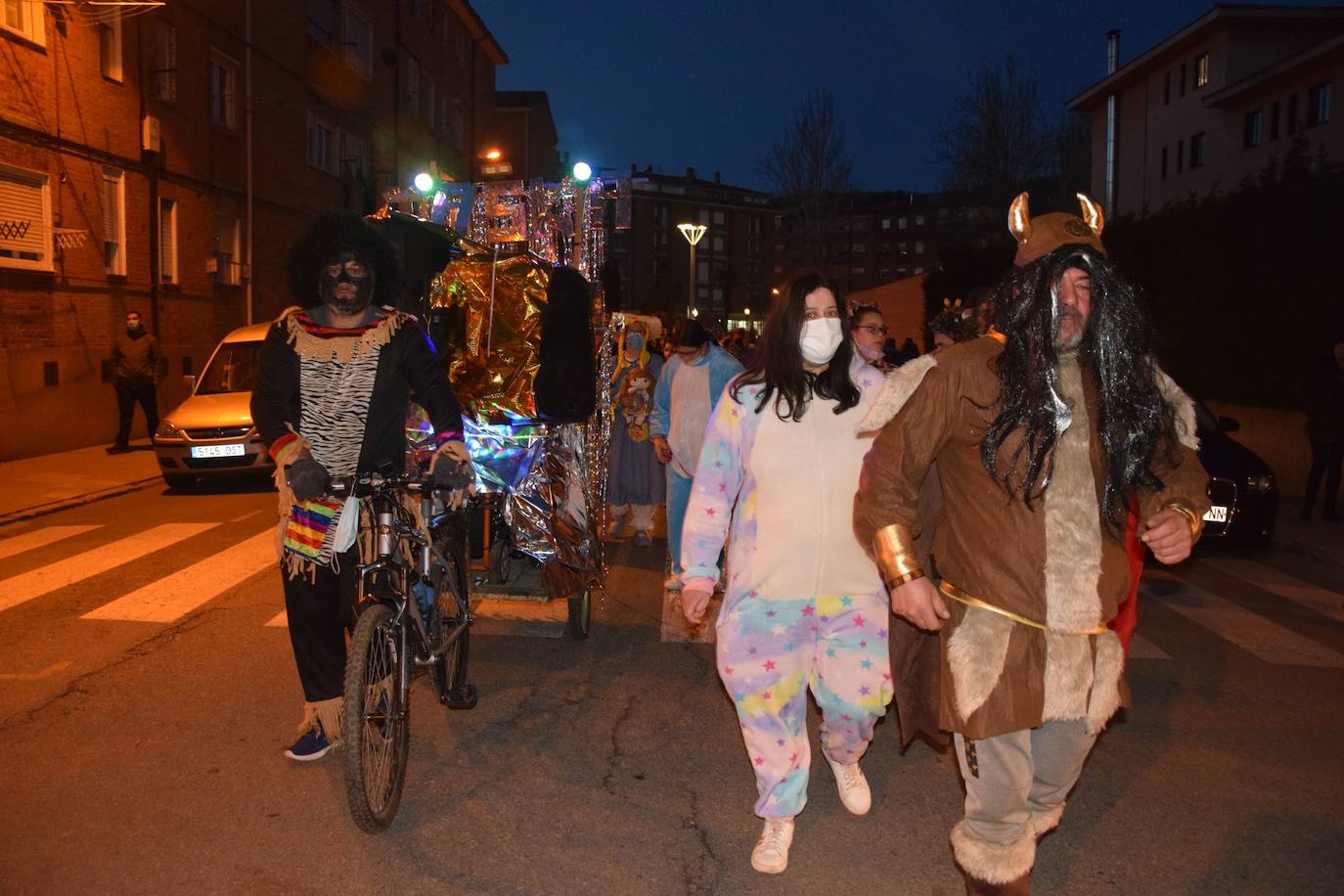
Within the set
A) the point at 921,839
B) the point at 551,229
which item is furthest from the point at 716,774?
the point at 551,229

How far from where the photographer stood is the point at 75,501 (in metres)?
12.3

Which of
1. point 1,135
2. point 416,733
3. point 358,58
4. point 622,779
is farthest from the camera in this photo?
point 358,58

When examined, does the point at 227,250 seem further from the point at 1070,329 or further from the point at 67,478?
the point at 1070,329

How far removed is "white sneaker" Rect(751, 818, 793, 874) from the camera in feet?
12.5

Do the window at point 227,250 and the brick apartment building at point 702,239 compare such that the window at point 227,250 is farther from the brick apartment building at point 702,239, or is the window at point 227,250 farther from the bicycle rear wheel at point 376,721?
the brick apartment building at point 702,239

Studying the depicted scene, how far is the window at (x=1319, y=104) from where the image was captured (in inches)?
1142

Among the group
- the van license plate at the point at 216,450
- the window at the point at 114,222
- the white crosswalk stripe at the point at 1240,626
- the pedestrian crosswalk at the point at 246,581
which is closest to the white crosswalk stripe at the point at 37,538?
the pedestrian crosswalk at the point at 246,581

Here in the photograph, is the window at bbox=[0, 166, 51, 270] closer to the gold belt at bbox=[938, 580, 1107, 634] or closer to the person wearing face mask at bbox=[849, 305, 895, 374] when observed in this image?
the person wearing face mask at bbox=[849, 305, 895, 374]

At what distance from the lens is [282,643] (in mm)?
6598

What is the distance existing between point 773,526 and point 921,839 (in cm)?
136

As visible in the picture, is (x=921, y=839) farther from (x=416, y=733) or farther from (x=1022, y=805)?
(x=416, y=733)

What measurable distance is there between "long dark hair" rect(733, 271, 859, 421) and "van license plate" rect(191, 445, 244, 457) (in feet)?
34.3

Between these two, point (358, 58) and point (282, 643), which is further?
point (358, 58)

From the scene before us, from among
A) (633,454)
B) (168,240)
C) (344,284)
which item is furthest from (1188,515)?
(168,240)
